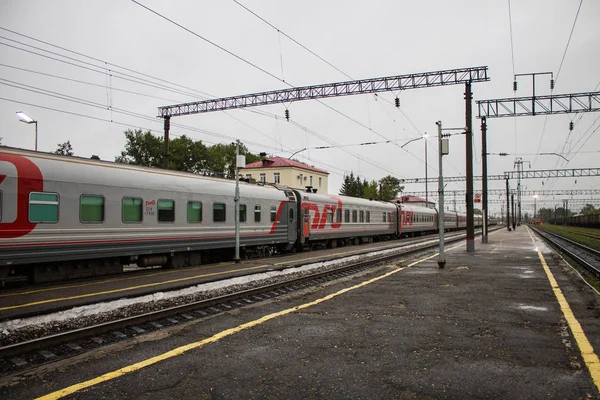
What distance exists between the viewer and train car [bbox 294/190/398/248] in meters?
22.9

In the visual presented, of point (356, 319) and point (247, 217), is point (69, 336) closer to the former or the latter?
point (356, 319)

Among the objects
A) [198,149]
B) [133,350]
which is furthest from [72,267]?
[198,149]

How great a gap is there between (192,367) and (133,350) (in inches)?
48.6

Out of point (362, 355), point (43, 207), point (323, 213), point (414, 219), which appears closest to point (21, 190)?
point (43, 207)

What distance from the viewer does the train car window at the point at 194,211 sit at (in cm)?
1514

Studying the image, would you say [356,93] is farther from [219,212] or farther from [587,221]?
[587,221]

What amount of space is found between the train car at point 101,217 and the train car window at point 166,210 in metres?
0.03

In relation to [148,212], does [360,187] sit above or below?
above

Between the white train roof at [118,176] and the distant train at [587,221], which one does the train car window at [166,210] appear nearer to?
the white train roof at [118,176]

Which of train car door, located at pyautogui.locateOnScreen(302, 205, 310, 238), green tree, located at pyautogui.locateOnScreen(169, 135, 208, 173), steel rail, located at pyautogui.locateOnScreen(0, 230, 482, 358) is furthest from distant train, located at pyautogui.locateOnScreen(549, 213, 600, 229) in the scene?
steel rail, located at pyautogui.locateOnScreen(0, 230, 482, 358)

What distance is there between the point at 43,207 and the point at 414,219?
3618 centimetres

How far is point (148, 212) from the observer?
13531 mm

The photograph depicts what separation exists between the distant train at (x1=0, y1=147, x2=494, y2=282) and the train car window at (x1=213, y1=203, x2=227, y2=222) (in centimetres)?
4

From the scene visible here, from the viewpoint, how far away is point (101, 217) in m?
12.1
